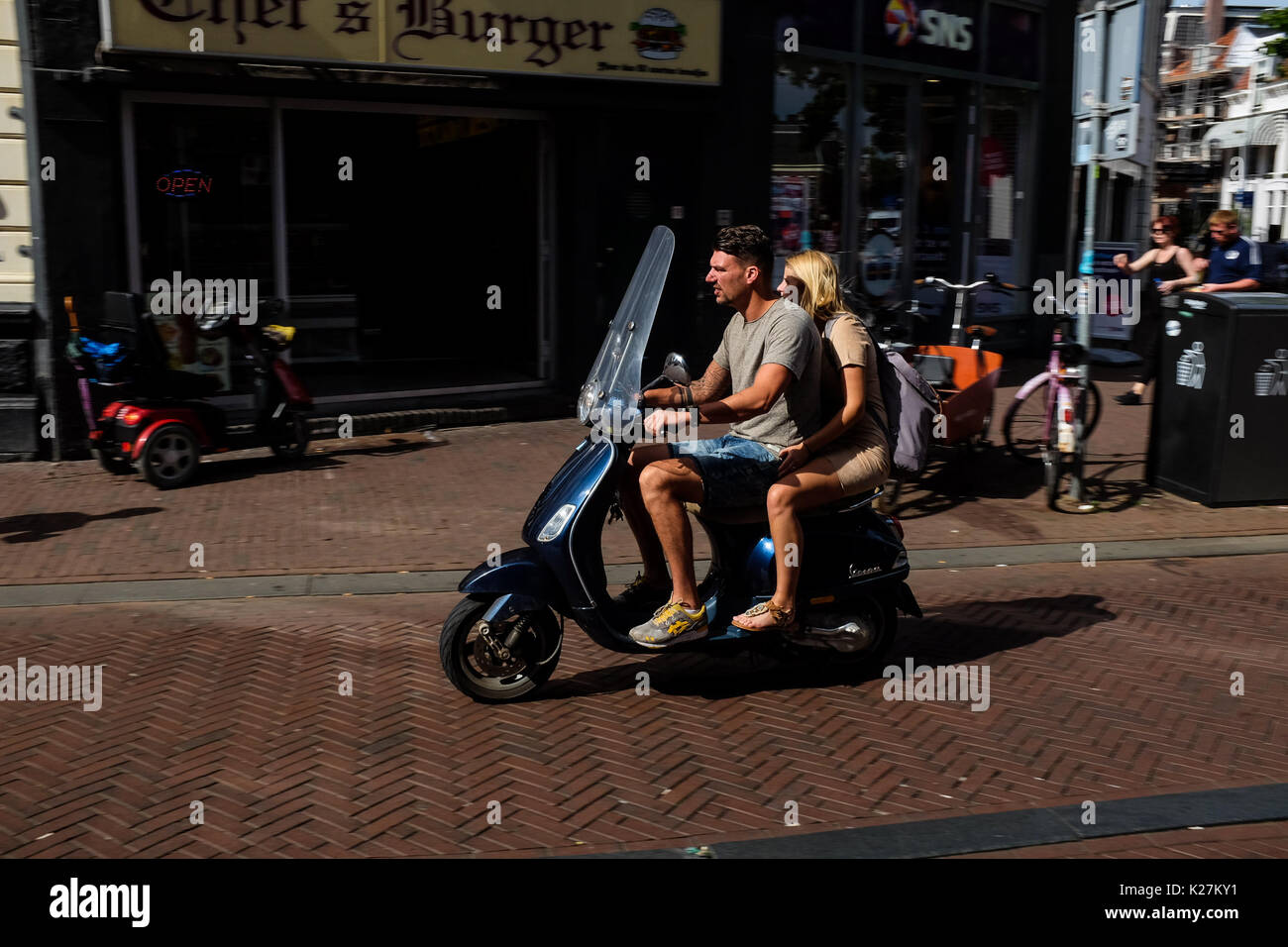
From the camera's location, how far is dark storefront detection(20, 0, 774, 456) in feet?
31.4

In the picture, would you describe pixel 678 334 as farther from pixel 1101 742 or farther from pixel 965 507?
pixel 1101 742

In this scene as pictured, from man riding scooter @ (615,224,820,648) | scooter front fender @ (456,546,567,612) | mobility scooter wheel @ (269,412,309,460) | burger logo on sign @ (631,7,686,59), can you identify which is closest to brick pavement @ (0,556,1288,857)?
scooter front fender @ (456,546,567,612)

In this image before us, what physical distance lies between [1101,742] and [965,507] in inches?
160

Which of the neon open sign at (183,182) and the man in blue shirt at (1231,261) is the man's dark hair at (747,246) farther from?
the neon open sign at (183,182)

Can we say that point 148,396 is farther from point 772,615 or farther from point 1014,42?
point 1014,42

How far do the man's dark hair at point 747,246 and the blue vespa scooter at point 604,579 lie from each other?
245mm

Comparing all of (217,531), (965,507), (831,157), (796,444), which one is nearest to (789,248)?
(831,157)

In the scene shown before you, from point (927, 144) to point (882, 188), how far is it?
3.57ft

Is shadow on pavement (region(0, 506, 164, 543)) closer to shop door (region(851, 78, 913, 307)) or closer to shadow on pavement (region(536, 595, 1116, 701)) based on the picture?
shadow on pavement (region(536, 595, 1116, 701))

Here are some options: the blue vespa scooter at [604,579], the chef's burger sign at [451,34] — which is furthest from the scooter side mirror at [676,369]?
the chef's burger sign at [451,34]

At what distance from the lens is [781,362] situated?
4.76 meters

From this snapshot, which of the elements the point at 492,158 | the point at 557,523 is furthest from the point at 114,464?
the point at 557,523

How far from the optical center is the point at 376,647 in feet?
18.5

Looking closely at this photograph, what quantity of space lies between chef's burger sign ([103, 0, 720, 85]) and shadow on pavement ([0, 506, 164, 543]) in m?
3.62
